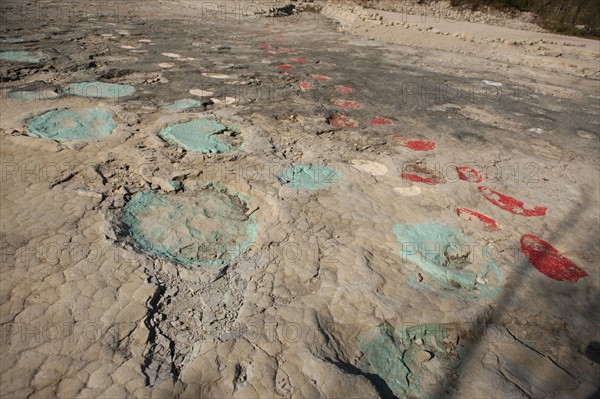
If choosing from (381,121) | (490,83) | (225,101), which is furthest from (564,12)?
(225,101)

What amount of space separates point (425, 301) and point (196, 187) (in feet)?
5.53

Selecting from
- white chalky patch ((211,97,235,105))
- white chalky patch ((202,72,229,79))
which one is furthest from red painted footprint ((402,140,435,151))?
white chalky patch ((202,72,229,79))

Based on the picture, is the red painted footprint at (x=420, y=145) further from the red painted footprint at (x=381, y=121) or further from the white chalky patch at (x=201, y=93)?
the white chalky patch at (x=201, y=93)

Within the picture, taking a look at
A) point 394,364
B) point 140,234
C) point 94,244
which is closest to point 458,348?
point 394,364

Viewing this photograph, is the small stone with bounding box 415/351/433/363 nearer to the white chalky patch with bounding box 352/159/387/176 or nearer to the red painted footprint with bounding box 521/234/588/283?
the red painted footprint with bounding box 521/234/588/283

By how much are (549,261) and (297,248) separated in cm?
158

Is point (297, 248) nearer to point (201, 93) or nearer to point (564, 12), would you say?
point (201, 93)

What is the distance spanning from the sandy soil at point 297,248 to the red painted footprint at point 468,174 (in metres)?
0.07

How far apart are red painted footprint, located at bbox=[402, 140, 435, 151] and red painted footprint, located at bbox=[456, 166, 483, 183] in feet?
1.32

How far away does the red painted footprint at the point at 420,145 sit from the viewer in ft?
11.7

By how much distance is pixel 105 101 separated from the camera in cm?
380

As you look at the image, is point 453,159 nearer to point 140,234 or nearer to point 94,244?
point 140,234

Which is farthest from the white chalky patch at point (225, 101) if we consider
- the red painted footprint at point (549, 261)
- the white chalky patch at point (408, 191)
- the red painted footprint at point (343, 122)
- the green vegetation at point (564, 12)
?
the green vegetation at point (564, 12)

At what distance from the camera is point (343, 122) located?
3994 mm
